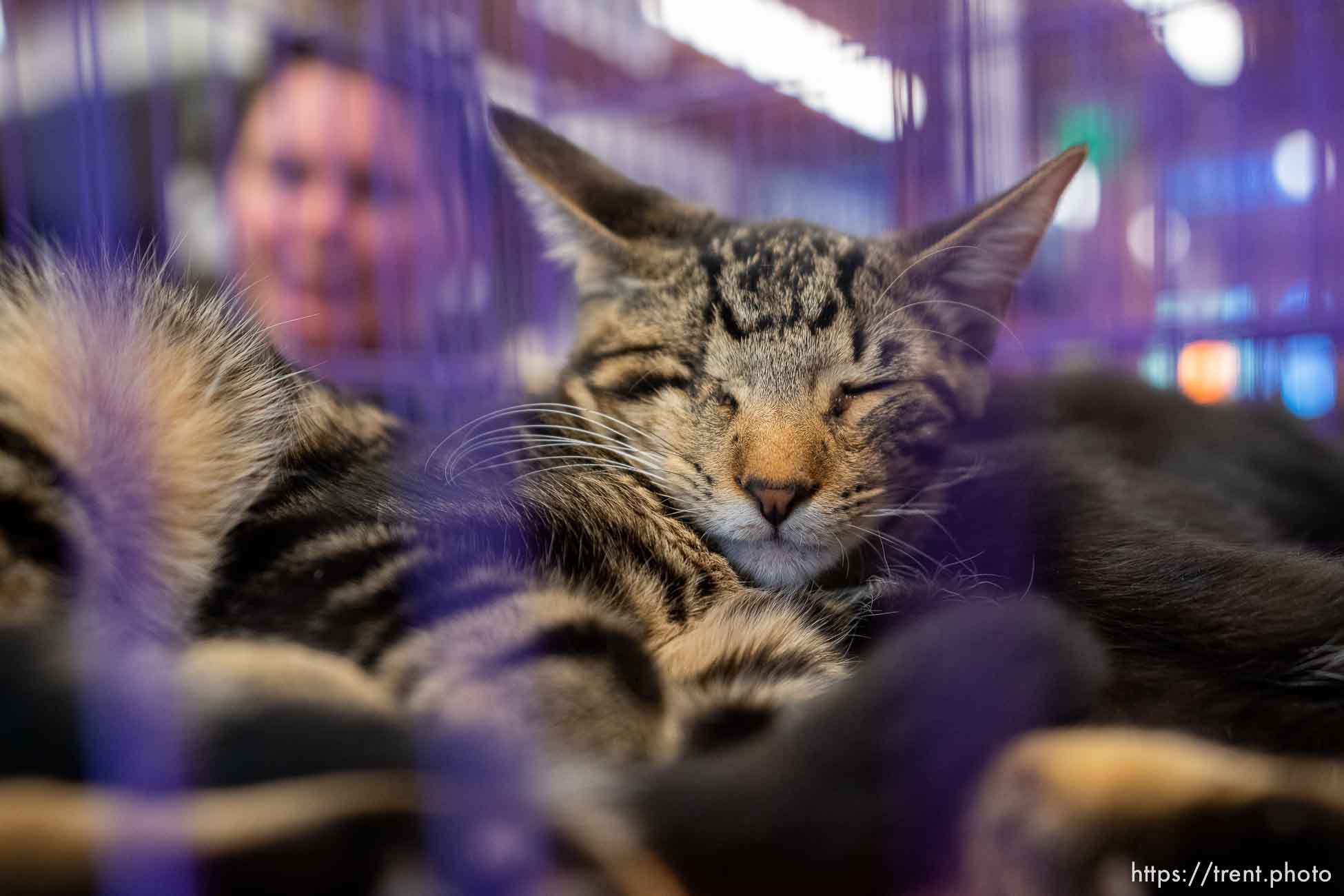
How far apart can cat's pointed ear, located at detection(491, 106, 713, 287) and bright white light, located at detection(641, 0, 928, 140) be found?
38 centimetres

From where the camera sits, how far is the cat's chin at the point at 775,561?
2.55 feet

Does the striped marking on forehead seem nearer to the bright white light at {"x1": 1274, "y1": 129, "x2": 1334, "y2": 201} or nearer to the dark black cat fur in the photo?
the dark black cat fur

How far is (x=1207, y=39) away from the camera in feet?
4.18

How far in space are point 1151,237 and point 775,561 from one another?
3.54ft

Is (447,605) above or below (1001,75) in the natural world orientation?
below

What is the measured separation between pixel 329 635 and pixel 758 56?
109 centimetres

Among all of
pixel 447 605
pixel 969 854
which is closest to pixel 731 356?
pixel 447 605

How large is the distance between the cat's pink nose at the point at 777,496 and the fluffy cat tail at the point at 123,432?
389 mm

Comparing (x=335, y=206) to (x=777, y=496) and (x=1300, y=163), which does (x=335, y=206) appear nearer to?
(x=777, y=496)

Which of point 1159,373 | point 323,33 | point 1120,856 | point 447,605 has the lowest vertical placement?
point 1120,856

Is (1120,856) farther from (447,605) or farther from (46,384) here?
(46,384)

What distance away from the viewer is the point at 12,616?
536 mm

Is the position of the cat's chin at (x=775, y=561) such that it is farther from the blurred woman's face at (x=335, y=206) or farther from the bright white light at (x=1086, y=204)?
the bright white light at (x=1086, y=204)

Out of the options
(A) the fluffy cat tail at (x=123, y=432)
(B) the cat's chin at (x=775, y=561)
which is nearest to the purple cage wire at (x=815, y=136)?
(A) the fluffy cat tail at (x=123, y=432)
